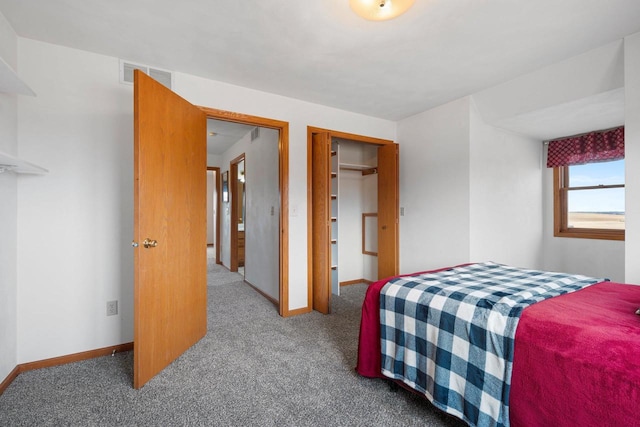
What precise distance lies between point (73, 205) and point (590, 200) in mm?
5582

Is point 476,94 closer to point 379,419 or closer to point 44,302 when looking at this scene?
point 379,419

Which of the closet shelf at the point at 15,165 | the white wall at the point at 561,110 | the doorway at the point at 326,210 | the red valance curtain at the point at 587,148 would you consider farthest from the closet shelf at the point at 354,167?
the closet shelf at the point at 15,165

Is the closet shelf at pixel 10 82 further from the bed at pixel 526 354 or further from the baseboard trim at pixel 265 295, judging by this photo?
the baseboard trim at pixel 265 295

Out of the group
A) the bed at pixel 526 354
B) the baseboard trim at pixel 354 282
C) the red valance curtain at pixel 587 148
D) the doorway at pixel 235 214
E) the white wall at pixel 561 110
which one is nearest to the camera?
the bed at pixel 526 354

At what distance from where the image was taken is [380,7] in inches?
59.6

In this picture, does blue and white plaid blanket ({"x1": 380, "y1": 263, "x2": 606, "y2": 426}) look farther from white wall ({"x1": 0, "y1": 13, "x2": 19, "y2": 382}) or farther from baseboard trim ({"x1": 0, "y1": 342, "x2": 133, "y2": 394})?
white wall ({"x1": 0, "y1": 13, "x2": 19, "y2": 382})

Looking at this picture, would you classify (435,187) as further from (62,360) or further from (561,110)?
(62,360)

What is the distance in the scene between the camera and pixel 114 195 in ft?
7.63

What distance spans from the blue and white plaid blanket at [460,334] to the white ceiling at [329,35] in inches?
65.5

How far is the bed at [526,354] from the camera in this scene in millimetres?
992

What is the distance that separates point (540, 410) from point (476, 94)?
2.89m

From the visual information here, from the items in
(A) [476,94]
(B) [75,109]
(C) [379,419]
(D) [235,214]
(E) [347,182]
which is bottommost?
(C) [379,419]

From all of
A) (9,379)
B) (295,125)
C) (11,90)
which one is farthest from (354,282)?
(11,90)

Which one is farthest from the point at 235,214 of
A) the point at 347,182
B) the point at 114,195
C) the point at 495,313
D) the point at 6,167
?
the point at 495,313
